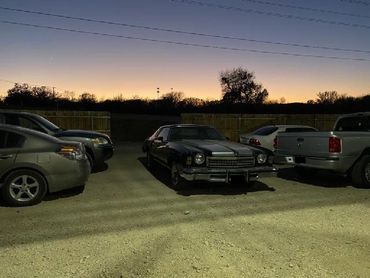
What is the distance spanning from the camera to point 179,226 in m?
6.49

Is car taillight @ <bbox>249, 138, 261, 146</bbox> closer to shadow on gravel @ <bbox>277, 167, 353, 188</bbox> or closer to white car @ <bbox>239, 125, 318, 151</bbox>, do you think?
white car @ <bbox>239, 125, 318, 151</bbox>

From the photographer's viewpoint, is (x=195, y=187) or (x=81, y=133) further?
(x=81, y=133)

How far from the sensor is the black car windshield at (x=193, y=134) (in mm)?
11000

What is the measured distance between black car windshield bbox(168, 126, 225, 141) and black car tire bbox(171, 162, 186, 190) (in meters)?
1.41

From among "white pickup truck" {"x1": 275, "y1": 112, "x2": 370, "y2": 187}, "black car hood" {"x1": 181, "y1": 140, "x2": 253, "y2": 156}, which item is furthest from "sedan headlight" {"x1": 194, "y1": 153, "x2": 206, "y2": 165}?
"white pickup truck" {"x1": 275, "y1": 112, "x2": 370, "y2": 187}

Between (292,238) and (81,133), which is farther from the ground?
(81,133)

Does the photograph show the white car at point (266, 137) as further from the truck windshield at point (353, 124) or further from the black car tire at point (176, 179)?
the black car tire at point (176, 179)

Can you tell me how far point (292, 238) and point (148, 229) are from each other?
2.00 m

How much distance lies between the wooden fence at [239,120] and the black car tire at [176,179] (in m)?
13.6

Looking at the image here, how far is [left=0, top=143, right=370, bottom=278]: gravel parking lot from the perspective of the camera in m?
4.79

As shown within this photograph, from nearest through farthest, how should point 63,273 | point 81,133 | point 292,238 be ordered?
point 63,273 → point 292,238 → point 81,133

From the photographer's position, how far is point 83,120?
22984 mm

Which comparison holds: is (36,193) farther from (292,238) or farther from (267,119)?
(267,119)

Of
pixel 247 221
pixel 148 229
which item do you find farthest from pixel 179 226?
pixel 247 221
